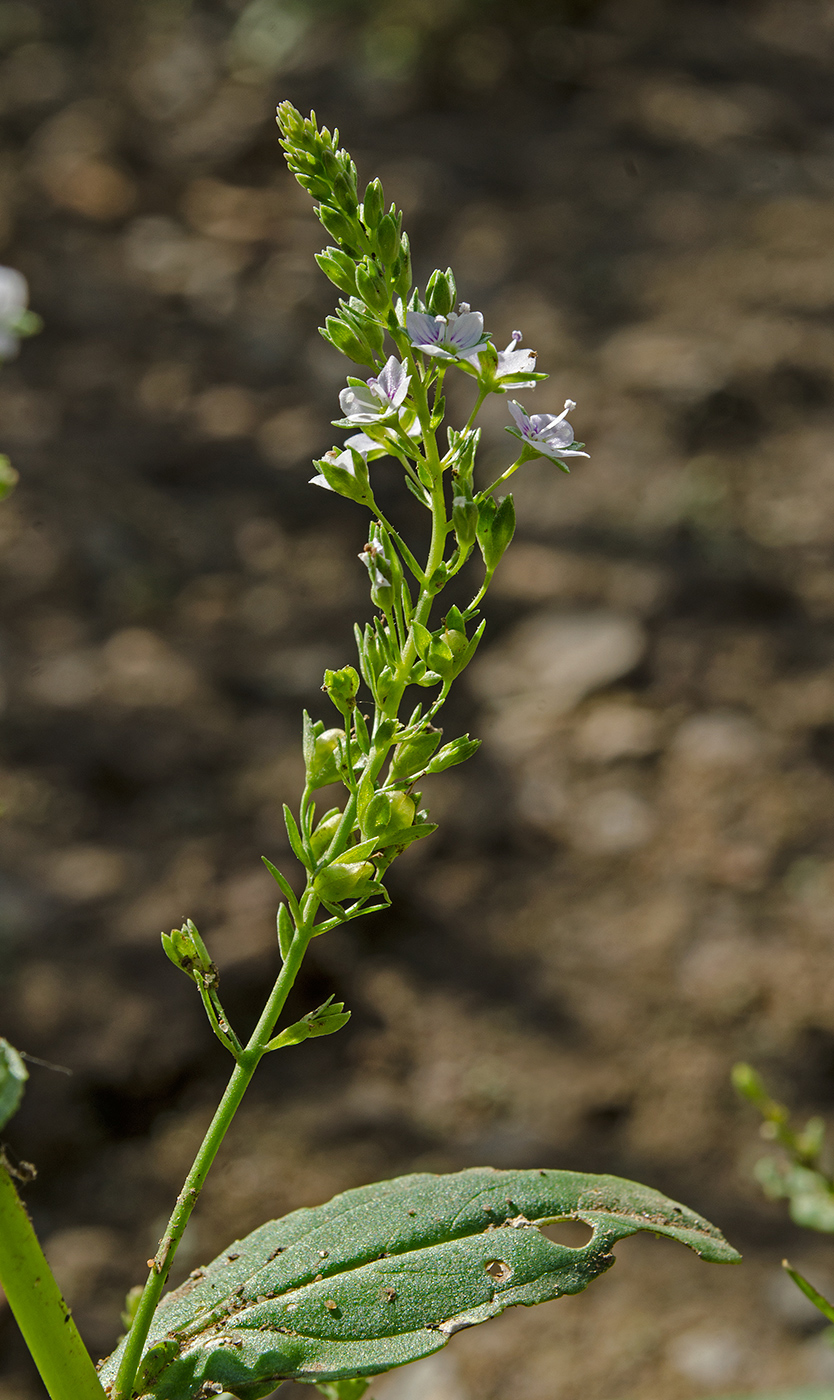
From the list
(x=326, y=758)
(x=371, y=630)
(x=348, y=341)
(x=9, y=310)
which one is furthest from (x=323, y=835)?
(x=9, y=310)

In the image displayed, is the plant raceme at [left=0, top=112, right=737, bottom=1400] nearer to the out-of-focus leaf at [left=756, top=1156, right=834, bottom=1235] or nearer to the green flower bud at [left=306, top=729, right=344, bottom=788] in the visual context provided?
the green flower bud at [left=306, top=729, right=344, bottom=788]

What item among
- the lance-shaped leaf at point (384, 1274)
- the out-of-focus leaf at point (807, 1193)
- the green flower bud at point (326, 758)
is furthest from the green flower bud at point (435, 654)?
the out-of-focus leaf at point (807, 1193)

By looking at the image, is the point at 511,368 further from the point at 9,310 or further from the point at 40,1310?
the point at 40,1310

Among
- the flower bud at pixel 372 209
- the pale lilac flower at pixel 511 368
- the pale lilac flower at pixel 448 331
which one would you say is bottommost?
the pale lilac flower at pixel 511 368

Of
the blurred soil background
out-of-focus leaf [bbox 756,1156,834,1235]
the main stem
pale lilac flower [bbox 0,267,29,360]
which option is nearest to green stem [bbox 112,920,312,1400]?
the main stem

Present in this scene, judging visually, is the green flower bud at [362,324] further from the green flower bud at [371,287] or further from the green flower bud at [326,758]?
the green flower bud at [326,758]

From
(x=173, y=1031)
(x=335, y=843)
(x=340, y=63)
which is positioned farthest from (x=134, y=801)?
(x=340, y=63)
